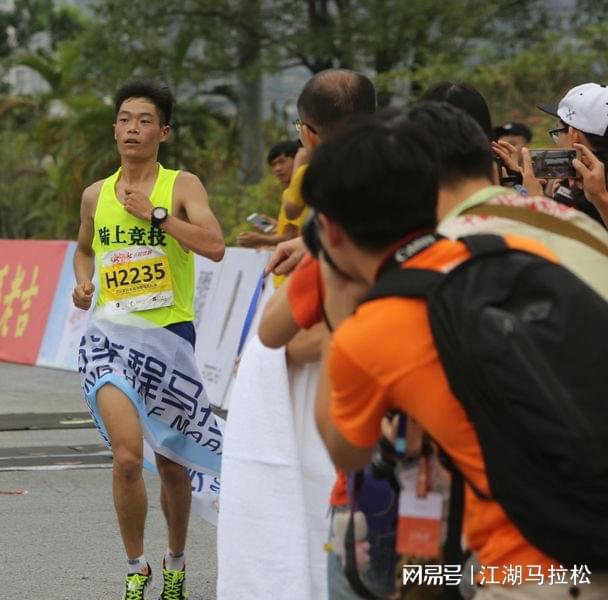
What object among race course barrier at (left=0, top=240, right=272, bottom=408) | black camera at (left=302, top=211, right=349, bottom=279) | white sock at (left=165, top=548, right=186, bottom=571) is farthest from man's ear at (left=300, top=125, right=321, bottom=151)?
race course barrier at (left=0, top=240, right=272, bottom=408)

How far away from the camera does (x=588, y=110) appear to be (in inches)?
195

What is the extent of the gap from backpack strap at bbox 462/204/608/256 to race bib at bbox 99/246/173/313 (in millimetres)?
3098

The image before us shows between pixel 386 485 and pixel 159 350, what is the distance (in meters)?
3.22

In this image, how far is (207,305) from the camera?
12.9 meters

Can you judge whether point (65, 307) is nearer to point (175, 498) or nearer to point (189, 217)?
point (189, 217)

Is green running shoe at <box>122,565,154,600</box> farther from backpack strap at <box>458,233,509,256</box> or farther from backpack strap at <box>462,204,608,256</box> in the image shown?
backpack strap at <box>458,233,509,256</box>

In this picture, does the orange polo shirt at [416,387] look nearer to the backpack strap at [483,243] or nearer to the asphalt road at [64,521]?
the backpack strap at [483,243]

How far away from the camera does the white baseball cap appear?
4.92 metres

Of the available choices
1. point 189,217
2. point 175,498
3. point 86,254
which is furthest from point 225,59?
point 175,498

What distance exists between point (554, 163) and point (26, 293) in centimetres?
1142

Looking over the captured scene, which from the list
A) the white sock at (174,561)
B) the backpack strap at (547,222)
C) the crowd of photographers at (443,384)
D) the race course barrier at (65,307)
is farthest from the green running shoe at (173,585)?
the race course barrier at (65,307)

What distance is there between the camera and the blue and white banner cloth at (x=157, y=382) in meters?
6.04

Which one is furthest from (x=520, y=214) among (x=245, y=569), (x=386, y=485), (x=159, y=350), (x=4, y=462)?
(x=4, y=462)

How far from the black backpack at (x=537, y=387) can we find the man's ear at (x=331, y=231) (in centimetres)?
24
